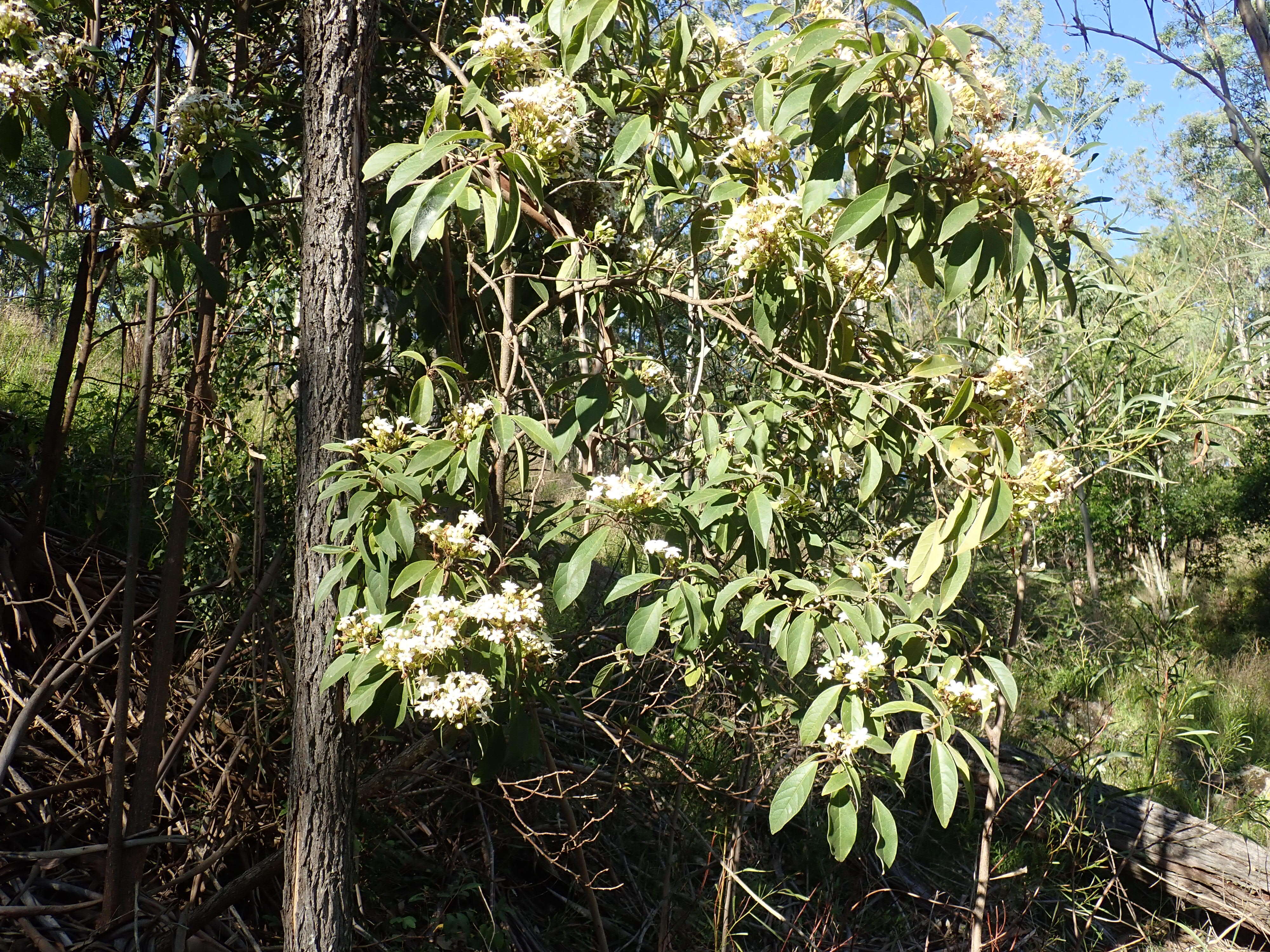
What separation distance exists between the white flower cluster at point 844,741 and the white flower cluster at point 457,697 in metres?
0.60

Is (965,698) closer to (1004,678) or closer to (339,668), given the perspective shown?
(1004,678)

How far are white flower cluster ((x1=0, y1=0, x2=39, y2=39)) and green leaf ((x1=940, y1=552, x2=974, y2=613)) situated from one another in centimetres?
203

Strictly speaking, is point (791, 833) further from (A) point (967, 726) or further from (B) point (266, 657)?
(B) point (266, 657)

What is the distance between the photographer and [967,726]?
4.27 meters

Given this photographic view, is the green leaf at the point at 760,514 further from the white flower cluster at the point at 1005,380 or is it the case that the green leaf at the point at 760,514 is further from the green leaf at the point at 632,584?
the white flower cluster at the point at 1005,380

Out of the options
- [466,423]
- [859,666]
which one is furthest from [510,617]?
[859,666]

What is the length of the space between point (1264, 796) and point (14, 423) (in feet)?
20.6

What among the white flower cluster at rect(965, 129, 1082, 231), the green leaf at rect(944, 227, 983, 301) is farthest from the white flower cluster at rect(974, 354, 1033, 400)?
the white flower cluster at rect(965, 129, 1082, 231)

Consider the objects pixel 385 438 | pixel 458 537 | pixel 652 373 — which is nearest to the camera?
pixel 458 537

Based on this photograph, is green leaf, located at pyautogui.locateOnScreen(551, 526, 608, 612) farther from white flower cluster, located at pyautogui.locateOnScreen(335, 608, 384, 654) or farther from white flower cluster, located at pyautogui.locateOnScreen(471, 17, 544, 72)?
white flower cluster, located at pyautogui.locateOnScreen(471, 17, 544, 72)

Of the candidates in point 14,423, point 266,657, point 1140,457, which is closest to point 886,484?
point 1140,457

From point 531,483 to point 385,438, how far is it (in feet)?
5.67

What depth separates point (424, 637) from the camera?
1395 millimetres

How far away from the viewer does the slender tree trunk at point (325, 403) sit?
1.76m
